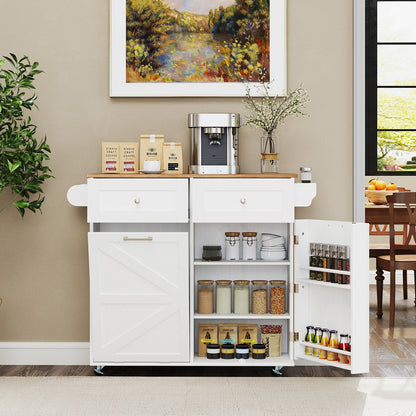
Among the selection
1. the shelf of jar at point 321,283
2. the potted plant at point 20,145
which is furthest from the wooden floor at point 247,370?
the potted plant at point 20,145

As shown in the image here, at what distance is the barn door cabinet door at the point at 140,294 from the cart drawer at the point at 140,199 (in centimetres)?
9

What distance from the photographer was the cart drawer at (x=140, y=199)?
3389mm

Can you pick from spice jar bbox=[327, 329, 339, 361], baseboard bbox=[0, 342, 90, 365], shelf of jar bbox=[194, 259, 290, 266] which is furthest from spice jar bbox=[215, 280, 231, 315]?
baseboard bbox=[0, 342, 90, 365]

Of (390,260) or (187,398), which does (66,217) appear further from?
(390,260)

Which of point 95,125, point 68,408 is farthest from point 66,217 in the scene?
point 68,408

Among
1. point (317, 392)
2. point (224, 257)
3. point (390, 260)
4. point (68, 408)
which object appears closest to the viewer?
point (68, 408)

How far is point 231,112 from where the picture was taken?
3760 mm

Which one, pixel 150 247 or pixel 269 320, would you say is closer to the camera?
pixel 150 247

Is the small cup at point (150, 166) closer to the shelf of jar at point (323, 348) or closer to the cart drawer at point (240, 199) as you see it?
the cart drawer at point (240, 199)

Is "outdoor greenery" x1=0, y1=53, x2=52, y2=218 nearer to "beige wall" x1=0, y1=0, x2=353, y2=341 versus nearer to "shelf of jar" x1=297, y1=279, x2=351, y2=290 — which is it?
"beige wall" x1=0, y1=0, x2=353, y2=341

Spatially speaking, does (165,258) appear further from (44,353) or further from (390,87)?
(390,87)

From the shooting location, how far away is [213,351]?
351cm

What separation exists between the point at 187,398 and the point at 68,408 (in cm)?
55

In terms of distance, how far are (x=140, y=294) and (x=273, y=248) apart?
0.75 m
